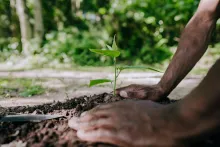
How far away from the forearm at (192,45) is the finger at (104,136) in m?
0.76

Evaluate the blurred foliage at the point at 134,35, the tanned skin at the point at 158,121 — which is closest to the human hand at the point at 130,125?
the tanned skin at the point at 158,121

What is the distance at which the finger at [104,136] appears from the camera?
48.8 inches

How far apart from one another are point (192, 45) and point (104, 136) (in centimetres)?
89

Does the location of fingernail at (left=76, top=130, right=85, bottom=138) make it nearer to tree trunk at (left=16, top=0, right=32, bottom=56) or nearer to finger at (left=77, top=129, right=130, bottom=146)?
finger at (left=77, top=129, right=130, bottom=146)

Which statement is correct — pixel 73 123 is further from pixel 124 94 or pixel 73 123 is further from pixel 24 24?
pixel 24 24

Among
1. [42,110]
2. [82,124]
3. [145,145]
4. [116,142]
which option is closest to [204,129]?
[145,145]

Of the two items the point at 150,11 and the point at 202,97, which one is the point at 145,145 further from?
the point at 150,11

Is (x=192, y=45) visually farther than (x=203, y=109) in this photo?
Yes

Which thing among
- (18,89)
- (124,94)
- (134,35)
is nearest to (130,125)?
(124,94)

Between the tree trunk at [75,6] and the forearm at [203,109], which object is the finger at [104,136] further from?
the tree trunk at [75,6]

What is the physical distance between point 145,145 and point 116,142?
0.13 meters

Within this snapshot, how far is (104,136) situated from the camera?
1.27 metres

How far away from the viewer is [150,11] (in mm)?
6445

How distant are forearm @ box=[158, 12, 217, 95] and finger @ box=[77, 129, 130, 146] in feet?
2.48
